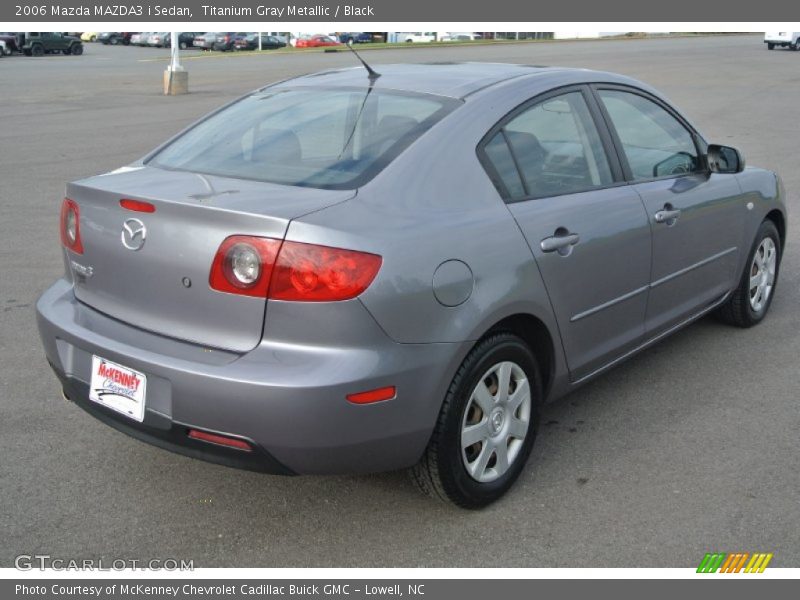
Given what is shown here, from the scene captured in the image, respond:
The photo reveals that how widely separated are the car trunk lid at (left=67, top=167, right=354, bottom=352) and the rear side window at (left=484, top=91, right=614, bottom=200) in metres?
0.80

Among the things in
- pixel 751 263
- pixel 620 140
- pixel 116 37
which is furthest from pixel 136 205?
pixel 116 37

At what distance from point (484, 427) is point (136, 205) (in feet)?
5.03

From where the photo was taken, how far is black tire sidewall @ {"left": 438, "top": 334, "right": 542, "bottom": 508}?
3303 millimetres

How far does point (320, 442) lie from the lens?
300cm

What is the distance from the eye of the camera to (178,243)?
10.3 ft

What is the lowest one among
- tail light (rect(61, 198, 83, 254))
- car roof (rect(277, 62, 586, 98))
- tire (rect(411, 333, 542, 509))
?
tire (rect(411, 333, 542, 509))

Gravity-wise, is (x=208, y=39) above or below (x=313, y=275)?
above

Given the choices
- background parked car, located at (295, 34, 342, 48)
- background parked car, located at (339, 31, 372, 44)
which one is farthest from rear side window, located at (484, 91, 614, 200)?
background parked car, located at (339, 31, 372, 44)

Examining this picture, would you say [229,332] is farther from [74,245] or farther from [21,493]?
[21,493]

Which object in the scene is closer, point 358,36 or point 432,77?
point 432,77

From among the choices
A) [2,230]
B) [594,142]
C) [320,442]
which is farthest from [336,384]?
[2,230]

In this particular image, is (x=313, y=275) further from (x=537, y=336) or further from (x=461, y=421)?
(x=537, y=336)

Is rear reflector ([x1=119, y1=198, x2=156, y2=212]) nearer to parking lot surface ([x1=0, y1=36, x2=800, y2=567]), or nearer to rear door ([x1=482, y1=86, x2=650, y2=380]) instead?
parking lot surface ([x1=0, y1=36, x2=800, y2=567])

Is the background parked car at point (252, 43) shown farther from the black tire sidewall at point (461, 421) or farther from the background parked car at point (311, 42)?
the black tire sidewall at point (461, 421)
